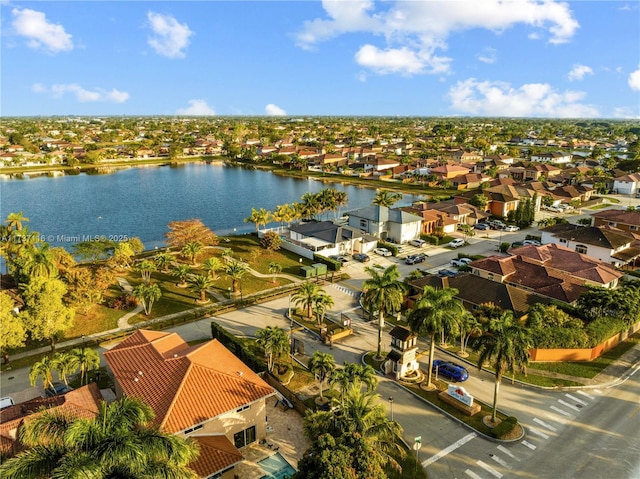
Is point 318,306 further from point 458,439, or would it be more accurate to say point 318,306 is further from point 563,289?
point 563,289

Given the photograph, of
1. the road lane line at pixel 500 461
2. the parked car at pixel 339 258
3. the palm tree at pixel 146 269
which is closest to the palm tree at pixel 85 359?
the palm tree at pixel 146 269

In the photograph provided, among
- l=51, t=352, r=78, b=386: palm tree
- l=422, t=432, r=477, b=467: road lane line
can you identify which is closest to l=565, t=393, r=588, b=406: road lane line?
l=422, t=432, r=477, b=467: road lane line

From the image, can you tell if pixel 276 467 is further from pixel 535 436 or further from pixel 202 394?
pixel 535 436

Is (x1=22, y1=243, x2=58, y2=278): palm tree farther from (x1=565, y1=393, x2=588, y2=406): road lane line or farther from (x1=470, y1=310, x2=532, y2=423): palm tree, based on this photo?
(x1=565, y1=393, x2=588, y2=406): road lane line

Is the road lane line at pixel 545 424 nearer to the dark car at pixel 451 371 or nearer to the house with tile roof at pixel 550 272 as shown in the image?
the dark car at pixel 451 371

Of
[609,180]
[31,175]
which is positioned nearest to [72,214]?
[31,175]
